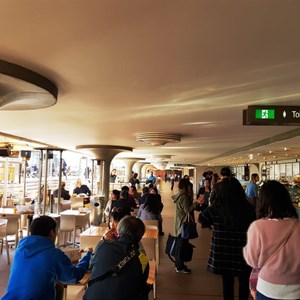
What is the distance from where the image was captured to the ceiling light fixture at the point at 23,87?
3086 mm

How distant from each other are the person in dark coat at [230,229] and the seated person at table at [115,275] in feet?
5.06

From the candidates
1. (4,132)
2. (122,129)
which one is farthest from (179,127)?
(4,132)

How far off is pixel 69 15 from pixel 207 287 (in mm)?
4640

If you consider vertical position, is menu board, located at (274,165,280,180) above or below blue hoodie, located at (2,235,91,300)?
above

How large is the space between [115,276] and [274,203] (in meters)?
1.19

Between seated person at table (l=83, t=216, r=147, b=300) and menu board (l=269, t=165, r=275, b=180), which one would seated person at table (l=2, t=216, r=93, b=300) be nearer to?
seated person at table (l=83, t=216, r=147, b=300)

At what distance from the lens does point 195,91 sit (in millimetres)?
4152

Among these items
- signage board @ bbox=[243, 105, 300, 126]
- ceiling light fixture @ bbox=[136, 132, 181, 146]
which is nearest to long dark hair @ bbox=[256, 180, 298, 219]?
signage board @ bbox=[243, 105, 300, 126]

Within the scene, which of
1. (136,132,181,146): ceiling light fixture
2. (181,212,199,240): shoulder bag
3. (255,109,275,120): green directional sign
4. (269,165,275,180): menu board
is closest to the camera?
(255,109,275,120): green directional sign

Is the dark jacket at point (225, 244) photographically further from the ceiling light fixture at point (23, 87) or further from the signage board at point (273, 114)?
the ceiling light fixture at point (23, 87)

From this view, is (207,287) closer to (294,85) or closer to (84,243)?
(84,243)

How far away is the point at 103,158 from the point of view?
521 inches

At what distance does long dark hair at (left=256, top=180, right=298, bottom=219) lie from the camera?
2410 mm

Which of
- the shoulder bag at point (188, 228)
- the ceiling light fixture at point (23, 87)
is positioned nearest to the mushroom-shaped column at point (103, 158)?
the shoulder bag at point (188, 228)
